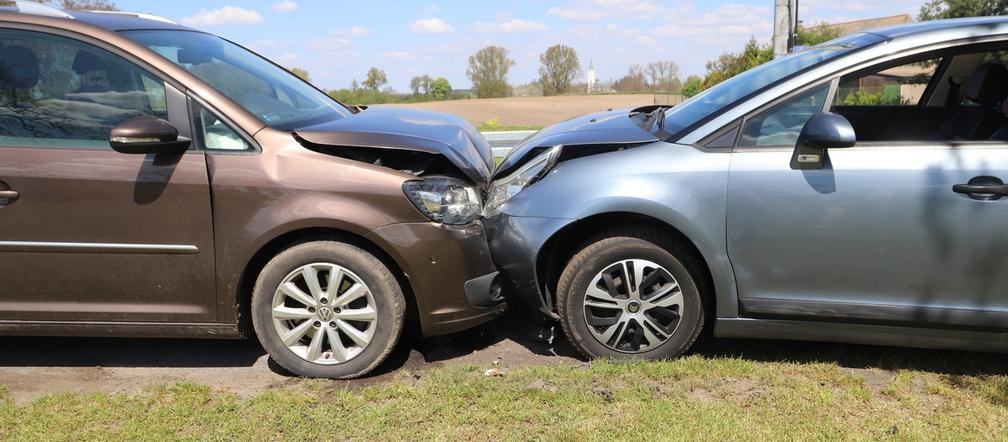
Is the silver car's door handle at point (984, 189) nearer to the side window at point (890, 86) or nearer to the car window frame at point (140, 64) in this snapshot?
the side window at point (890, 86)

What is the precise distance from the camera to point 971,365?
369 cm

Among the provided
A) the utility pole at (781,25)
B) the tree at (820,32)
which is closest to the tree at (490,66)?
the tree at (820,32)

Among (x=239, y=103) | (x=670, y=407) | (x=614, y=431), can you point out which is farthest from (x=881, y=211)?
(x=239, y=103)

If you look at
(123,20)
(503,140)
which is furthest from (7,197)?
(503,140)

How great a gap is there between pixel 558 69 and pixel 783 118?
65.6m

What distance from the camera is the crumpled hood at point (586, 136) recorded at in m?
3.74

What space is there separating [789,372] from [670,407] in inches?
32.6

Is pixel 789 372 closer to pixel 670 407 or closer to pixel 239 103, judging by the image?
pixel 670 407

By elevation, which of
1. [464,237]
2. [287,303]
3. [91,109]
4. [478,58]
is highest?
[478,58]

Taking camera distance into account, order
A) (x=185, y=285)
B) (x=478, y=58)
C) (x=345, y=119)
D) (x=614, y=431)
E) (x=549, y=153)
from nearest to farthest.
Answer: (x=614, y=431) < (x=185, y=285) < (x=549, y=153) < (x=345, y=119) < (x=478, y=58)

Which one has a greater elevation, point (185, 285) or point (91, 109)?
point (91, 109)

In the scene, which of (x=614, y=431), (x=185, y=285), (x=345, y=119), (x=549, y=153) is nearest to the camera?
(x=614, y=431)

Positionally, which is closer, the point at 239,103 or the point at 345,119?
the point at 239,103

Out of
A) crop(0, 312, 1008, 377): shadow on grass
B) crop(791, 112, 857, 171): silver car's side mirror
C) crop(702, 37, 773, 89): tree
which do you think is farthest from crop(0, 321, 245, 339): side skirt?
crop(702, 37, 773, 89): tree
